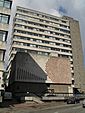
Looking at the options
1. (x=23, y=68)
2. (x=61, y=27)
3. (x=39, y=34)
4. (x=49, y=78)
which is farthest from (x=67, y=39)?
(x=23, y=68)

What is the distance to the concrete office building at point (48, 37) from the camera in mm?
81625

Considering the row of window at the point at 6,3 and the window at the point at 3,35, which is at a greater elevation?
the row of window at the point at 6,3

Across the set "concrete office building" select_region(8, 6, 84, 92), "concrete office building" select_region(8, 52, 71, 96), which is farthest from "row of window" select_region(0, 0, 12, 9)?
"concrete office building" select_region(8, 6, 84, 92)

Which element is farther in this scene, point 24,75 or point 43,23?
point 43,23

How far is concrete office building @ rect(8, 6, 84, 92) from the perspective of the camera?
81625 mm

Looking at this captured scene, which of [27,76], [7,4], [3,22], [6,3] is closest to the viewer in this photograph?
[3,22]

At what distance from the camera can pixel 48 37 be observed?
8931 cm

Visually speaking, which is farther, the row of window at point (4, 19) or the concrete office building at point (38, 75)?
the concrete office building at point (38, 75)

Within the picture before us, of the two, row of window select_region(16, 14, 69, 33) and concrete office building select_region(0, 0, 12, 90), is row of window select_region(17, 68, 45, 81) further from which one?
row of window select_region(16, 14, 69, 33)

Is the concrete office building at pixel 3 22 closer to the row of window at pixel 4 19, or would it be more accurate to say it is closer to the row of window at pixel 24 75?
the row of window at pixel 4 19

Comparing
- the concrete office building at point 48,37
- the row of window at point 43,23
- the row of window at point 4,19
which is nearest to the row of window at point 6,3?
the row of window at point 4,19

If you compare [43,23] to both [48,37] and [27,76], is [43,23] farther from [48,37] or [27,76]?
[27,76]

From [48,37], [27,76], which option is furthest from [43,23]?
[27,76]

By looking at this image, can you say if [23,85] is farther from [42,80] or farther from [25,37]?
[25,37]
